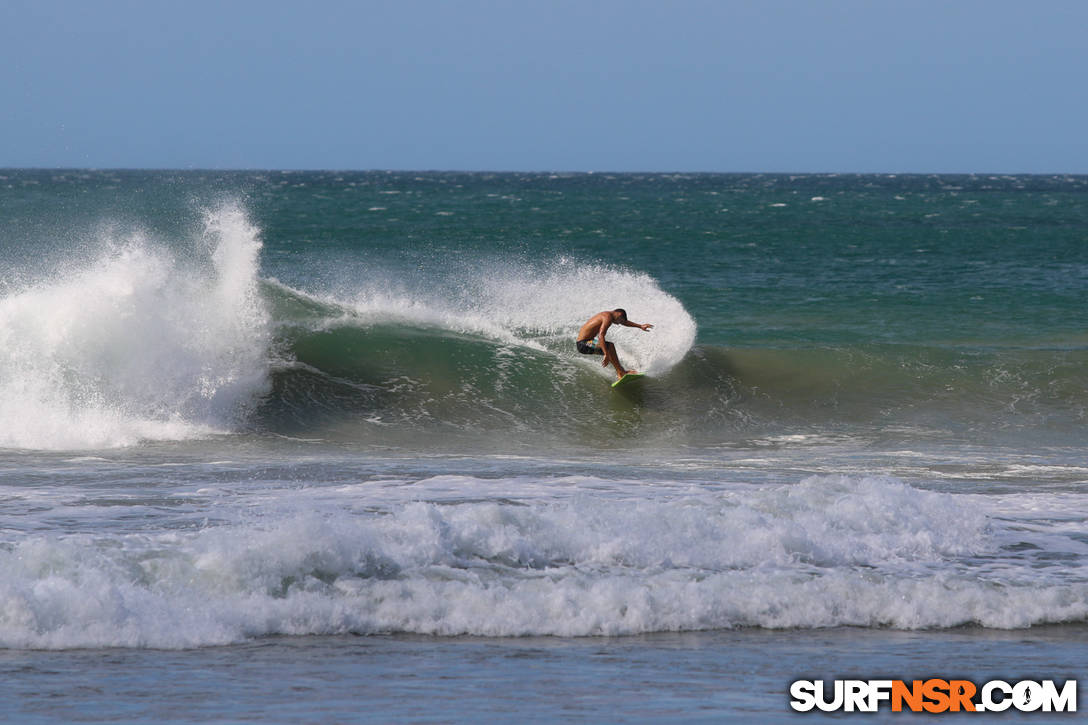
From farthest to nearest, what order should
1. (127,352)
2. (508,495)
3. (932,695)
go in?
(127,352) < (508,495) < (932,695)

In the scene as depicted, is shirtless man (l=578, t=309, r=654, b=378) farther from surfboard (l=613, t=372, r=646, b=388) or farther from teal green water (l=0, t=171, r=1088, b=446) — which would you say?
teal green water (l=0, t=171, r=1088, b=446)

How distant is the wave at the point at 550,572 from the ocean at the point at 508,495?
0.02 m

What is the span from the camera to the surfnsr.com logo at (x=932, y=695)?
548 cm

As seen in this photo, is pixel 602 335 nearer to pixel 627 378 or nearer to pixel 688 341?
pixel 627 378

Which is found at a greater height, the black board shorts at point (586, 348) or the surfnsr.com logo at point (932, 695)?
the black board shorts at point (586, 348)

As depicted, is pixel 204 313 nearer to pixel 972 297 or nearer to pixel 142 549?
pixel 142 549

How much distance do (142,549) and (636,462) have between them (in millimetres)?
5469

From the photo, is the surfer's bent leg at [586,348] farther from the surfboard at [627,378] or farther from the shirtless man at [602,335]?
the surfboard at [627,378]

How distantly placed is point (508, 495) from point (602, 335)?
Result: 5843 millimetres

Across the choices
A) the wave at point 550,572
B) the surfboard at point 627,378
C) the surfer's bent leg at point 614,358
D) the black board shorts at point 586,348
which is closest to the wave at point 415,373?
the surfboard at point 627,378

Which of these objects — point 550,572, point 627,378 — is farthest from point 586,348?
point 550,572

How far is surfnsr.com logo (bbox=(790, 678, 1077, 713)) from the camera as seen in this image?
216 inches

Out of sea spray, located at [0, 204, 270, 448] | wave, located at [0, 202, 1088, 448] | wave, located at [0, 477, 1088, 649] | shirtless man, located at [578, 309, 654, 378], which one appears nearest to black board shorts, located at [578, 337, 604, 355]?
shirtless man, located at [578, 309, 654, 378]

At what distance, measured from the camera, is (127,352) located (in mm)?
13844
